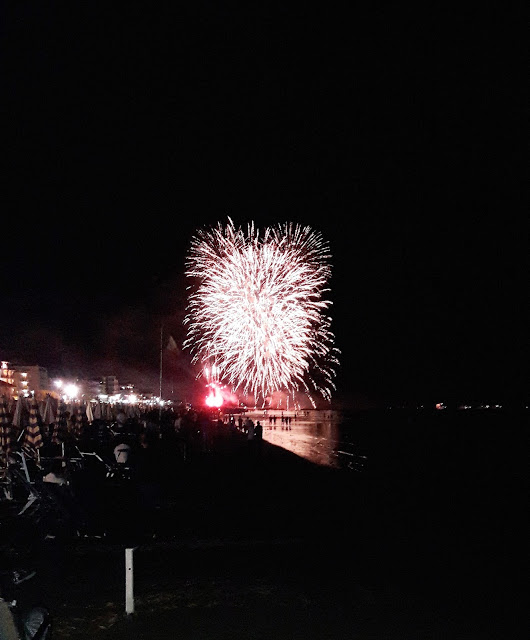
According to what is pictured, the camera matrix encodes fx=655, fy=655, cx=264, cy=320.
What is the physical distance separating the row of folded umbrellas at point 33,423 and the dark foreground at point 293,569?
362 cm

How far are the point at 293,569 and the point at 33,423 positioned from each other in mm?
9726

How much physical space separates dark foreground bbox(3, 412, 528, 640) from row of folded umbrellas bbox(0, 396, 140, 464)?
362 cm

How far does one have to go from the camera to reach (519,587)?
8453 mm

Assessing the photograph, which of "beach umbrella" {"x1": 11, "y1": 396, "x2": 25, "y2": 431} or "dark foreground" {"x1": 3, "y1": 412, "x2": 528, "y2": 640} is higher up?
"beach umbrella" {"x1": 11, "y1": 396, "x2": 25, "y2": 431}

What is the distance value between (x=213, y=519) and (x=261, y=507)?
1830 millimetres

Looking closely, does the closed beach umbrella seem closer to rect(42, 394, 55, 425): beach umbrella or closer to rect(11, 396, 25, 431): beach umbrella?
rect(42, 394, 55, 425): beach umbrella

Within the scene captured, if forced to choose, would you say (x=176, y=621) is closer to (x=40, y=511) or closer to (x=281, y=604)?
(x=281, y=604)

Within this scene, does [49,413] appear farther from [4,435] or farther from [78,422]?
[4,435]

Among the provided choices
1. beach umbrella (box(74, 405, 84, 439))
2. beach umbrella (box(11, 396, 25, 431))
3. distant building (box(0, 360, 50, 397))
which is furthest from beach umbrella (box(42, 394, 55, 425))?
distant building (box(0, 360, 50, 397))

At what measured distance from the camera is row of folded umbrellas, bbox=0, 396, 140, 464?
16031mm

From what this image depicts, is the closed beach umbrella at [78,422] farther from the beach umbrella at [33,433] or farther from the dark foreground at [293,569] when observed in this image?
the dark foreground at [293,569]

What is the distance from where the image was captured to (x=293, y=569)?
912 cm

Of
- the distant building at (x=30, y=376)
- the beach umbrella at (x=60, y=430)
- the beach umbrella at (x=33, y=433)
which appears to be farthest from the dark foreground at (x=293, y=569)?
the distant building at (x=30, y=376)

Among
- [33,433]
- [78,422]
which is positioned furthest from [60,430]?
[78,422]
